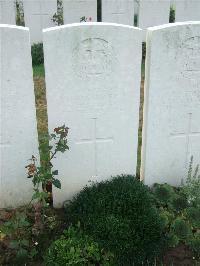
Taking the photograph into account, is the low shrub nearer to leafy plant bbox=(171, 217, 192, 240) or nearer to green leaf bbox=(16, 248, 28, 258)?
leafy plant bbox=(171, 217, 192, 240)

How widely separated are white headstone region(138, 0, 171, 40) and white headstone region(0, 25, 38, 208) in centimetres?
703

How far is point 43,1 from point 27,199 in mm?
6864

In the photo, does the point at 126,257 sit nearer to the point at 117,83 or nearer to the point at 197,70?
the point at 117,83

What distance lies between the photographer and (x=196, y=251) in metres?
3.53

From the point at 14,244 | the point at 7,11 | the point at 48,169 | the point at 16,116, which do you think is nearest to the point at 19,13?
the point at 7,11

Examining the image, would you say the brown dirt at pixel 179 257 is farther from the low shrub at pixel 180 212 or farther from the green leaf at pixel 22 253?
the green leaf at pixel 22 253

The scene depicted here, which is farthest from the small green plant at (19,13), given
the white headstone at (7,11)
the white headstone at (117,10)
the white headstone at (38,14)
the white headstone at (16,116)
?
the white headstone at (16,116)

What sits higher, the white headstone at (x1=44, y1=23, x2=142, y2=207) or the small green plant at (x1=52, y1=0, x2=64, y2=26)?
the small green plant at (x1=52, y1=0, x2=64, y2=26)

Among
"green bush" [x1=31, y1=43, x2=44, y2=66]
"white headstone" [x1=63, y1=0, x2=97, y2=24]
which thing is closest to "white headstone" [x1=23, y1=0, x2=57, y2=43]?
"white headstone" [x1=63, y1=0, x2=97, y2=24]

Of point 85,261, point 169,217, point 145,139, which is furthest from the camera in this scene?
point 145,139

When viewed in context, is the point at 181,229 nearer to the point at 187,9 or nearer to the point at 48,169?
the point at 48,169

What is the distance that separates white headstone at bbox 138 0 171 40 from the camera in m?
10.1

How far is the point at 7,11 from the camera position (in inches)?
369

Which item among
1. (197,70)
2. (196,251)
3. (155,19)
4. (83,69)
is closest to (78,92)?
(83,69)
